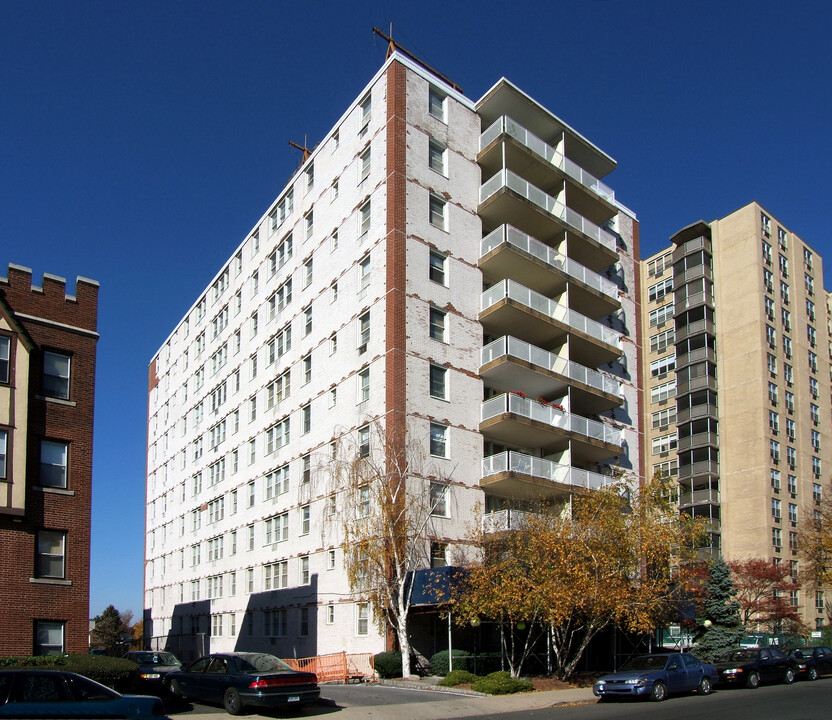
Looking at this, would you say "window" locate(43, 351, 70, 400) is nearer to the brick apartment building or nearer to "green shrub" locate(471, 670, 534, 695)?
the brick apartment building

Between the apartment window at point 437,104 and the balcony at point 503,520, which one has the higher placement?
the apartment window at point 437,104

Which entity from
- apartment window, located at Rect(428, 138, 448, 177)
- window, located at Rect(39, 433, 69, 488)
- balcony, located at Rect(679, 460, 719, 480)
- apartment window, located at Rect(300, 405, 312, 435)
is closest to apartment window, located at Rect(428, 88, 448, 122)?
apartment window, located at Rect(428, 138, 448, 177)

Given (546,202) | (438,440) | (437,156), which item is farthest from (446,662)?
(437,156)

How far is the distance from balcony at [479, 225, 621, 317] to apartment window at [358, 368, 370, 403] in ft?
24.0

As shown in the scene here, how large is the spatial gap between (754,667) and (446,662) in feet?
33.5

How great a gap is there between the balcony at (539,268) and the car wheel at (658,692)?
1912 cm

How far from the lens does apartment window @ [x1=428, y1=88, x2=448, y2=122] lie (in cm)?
3853

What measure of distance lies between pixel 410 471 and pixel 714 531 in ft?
137

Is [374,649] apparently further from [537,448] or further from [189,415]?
[189,415]

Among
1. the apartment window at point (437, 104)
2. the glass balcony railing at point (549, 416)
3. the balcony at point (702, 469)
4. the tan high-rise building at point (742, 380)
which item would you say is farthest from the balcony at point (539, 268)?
the tan high-rise building at point (742, 380)

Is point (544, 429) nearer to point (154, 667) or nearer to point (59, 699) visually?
point (154, 667)

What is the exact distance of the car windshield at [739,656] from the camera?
2861 centimetres

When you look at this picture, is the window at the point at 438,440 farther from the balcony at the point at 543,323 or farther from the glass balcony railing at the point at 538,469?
the balcony at the point at 543,323

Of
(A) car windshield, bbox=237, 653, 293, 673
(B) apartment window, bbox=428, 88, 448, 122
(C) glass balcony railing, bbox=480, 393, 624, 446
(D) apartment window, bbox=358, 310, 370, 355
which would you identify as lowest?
(A) car windshield, bbox=237, 653, 293, 673
